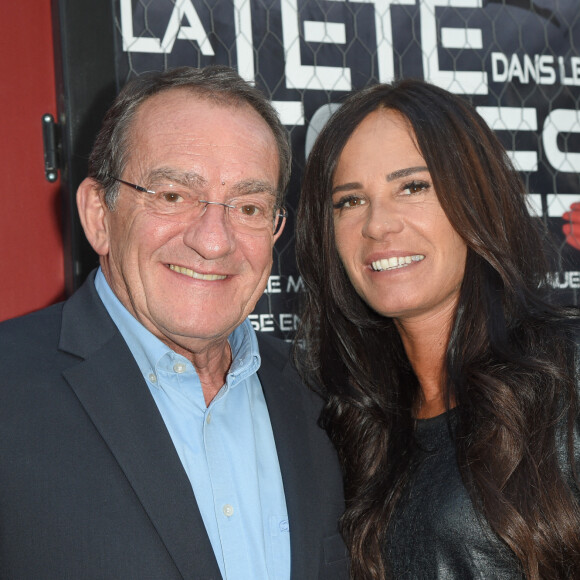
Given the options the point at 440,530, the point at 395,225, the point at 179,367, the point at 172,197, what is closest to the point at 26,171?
the point at 172,197

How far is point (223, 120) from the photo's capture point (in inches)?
54.6

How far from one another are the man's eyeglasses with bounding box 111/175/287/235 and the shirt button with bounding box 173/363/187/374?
0.26 m

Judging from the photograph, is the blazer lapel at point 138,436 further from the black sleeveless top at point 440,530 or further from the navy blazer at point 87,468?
the black sleeveless top at point 440,530

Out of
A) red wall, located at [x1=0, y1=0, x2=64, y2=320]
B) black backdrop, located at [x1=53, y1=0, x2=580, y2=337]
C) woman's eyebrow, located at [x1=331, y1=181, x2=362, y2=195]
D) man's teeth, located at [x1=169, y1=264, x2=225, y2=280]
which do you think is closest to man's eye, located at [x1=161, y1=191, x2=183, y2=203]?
man's teeth, located at [x1=169, y1=264, x2=225, y2=280]

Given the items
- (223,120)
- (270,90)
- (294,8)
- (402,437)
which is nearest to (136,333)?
(223,120)

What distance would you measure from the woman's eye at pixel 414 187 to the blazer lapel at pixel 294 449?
0.45m

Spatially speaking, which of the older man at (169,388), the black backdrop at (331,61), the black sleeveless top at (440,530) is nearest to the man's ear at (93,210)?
the older man at (169,388)

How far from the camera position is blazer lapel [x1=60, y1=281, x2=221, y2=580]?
1117 millimetres

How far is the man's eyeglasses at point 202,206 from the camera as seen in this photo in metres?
1.33

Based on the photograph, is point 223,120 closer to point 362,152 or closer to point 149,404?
point 362,152

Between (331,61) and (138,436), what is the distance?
4.16 ft

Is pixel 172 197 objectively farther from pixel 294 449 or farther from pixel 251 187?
pixel 294 449

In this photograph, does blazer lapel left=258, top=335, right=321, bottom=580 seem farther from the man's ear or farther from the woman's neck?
the man's ear

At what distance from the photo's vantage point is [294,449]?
142cm
